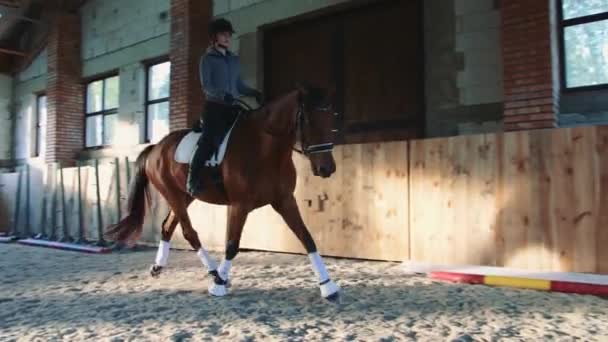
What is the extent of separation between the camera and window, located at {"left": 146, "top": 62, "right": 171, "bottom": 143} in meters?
10.4

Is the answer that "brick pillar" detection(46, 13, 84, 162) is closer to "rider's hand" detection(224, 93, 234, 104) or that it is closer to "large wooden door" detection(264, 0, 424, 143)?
"large wooden door" detection(264, 0, 424, 143)

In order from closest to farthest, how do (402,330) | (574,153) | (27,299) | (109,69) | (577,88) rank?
(402,330)
(27,299)
(574,153)
(577,88)
(109,69)

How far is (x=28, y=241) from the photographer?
9.01m

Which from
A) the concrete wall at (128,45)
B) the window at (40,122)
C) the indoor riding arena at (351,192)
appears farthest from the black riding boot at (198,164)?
the window at (40,122)

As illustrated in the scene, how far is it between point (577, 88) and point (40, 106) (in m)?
13.9

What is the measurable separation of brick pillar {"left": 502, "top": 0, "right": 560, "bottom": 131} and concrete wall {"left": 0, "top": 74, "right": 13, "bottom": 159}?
48.0 ft

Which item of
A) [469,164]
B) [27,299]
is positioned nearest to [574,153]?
[469,164]

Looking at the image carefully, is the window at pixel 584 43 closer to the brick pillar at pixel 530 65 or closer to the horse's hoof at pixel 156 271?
the brick pillar at pixel 530 65

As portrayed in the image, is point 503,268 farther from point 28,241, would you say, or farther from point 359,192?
point 28,241

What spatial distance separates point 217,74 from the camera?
426cm

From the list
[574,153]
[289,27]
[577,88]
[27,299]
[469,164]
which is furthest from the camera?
[289,27]

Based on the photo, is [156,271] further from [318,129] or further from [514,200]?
[514,200]

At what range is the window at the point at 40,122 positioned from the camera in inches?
535

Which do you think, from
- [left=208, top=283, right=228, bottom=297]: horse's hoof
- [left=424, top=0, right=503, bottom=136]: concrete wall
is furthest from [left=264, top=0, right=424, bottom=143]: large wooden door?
[left=208, top=283, right=228, bottom=297]: horse's hoof
